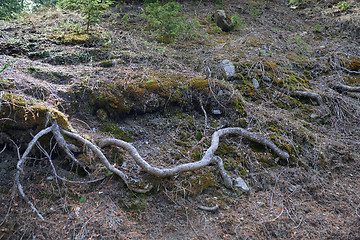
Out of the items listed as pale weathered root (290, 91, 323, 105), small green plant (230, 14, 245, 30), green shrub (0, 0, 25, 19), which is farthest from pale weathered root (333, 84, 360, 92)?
green shrub (0, 0, 25, 19)

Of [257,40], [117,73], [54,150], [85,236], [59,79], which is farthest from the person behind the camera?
[257,40]

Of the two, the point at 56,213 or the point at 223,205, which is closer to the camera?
the point at 56,213

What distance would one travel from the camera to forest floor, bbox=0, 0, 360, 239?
289 cm

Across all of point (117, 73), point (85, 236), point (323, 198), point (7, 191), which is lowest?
point (323, 198)

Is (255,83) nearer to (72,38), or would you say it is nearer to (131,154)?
(131,154)

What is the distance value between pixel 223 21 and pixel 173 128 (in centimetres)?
596

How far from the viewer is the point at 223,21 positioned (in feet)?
27.5

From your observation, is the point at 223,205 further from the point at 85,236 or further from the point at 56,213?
the point at 56,213

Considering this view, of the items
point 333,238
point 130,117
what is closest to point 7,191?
point 130,117

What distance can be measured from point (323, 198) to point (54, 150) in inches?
169

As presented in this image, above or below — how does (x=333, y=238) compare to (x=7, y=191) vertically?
below

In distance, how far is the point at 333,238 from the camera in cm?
293

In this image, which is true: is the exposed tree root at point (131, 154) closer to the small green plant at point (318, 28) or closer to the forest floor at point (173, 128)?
the forest floor at point (173, 128)

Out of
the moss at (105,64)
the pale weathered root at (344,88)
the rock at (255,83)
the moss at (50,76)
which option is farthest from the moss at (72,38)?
the pale weathered root at (344,88)
